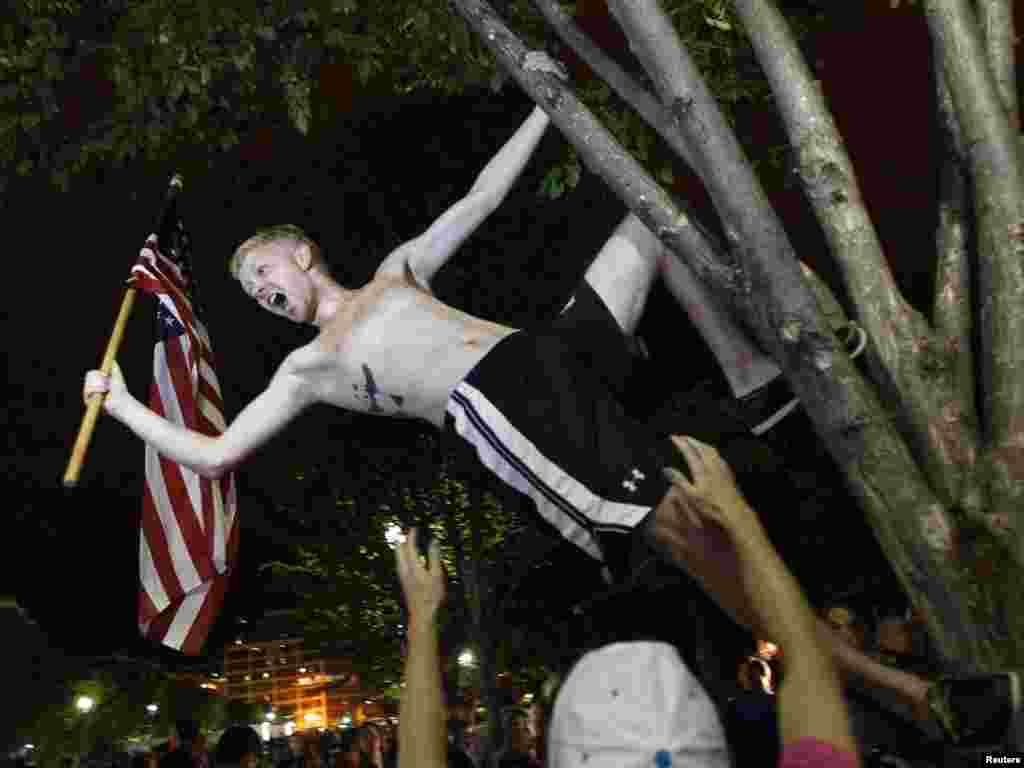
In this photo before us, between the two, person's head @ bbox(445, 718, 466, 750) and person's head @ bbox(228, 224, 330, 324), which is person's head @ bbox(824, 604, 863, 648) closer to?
person's head @ bbox(228, 224, 330, 324)

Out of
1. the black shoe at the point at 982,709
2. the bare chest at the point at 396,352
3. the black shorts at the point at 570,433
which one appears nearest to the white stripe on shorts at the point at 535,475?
the black shorts at the point at 570,433

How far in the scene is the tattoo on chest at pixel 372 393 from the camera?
4.34 meters

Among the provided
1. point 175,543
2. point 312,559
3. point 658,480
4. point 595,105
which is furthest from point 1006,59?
point 312,559

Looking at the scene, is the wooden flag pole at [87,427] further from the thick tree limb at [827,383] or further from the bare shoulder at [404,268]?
the thick tree limb at [827,383]

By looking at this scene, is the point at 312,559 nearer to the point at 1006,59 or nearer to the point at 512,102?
the point at 512,102

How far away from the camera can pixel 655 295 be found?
4516 millimetres

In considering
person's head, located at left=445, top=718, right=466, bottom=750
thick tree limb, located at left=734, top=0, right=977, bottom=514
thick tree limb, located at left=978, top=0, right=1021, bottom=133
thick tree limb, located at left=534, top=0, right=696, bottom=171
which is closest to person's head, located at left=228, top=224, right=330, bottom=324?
thick tree limb, located at left=534, top=0, right=696, bottom=171

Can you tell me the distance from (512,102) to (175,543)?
7.09 meters

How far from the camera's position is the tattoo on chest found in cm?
434

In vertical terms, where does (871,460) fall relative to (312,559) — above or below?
below

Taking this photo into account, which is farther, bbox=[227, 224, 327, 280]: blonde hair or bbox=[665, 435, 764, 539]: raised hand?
bbox=[227, 224, 327, 280]: blonde hair

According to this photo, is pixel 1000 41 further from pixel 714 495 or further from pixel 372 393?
pixel 714 495

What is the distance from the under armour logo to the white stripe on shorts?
50mm

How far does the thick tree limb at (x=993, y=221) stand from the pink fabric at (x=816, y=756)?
1.75 m
